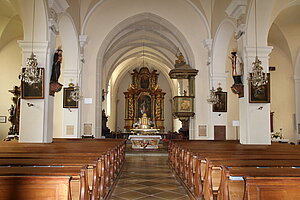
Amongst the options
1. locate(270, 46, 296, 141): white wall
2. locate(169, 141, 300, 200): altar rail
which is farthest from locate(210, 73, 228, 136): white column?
locate(169, 141, 300, 200): altar rail

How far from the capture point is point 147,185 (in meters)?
5.60

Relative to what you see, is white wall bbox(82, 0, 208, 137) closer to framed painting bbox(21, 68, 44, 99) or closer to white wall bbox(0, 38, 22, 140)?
white wall bbox(0, 38, 22, 140)

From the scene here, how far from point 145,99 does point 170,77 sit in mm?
11489

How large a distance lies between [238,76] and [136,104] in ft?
53.5

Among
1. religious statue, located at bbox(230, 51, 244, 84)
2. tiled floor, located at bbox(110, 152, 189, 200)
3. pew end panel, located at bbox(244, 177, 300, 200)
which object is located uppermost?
religious statue, located at bbox(230, 51, 244, 84)

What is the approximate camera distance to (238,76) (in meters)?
7.50

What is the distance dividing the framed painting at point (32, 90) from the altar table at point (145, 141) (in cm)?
624

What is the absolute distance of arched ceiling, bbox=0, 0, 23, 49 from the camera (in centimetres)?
1038

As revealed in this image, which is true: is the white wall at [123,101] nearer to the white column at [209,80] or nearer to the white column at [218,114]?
the white column at [209,80]

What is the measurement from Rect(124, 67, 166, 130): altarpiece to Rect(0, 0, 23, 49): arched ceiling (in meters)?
11.6

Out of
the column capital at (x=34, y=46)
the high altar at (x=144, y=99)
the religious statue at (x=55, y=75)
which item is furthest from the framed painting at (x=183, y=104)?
the high altar at (x=144, y=99)

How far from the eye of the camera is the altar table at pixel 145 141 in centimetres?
1264

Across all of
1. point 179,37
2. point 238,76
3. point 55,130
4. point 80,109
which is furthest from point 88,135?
point 238,76

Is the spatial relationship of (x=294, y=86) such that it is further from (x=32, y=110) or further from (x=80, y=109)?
(x=32, y=110)
